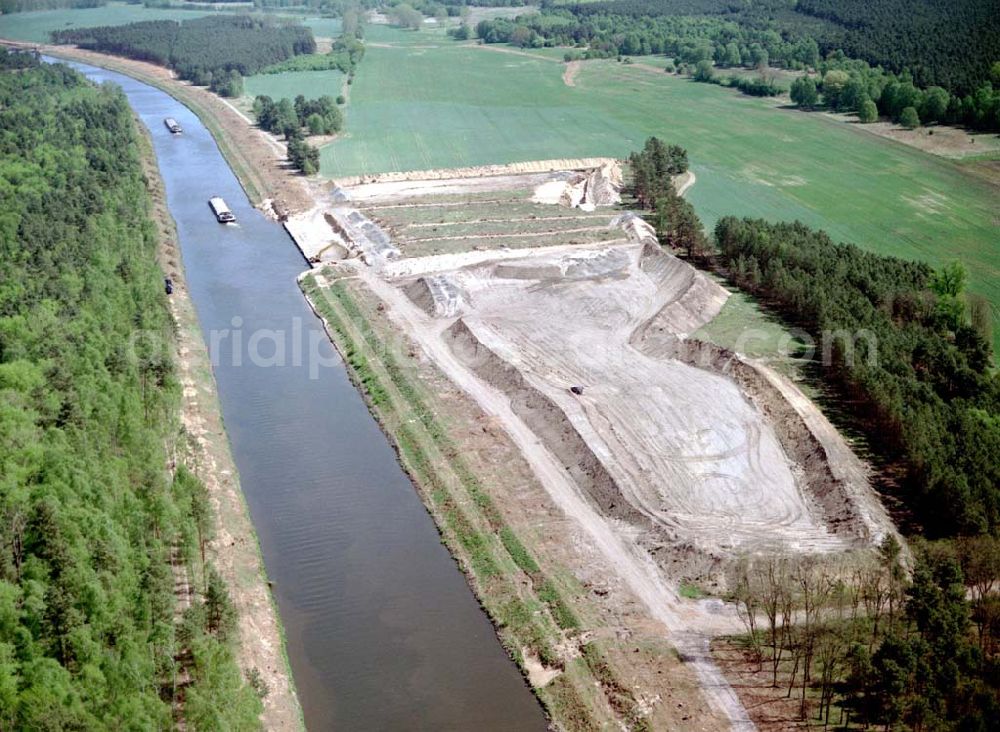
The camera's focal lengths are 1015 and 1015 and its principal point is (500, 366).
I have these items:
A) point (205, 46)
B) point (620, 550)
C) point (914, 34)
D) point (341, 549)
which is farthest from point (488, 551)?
point (205, 46)

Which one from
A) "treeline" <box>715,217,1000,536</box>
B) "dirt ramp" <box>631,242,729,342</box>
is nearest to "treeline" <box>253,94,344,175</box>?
"dirt ramp" <box>631,242,729,342</box>

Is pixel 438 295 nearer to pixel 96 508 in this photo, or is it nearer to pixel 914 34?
pixel 96 508

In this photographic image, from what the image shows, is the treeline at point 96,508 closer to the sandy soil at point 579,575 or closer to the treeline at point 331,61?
the sandy soil at point 579,575

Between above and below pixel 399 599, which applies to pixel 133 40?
above

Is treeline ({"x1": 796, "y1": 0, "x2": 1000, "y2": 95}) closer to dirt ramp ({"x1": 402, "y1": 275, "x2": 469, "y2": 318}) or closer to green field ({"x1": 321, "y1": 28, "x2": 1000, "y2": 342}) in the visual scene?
green field ({"x1": 321, "y1": 28, "x2": 1000, "y2": 342})

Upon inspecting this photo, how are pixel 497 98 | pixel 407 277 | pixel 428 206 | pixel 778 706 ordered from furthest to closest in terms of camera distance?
pixel 497 98
pixel 428 206
pixel 407 277
pixel 778 706

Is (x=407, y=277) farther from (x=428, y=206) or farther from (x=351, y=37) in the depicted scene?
(x=351, y=37)

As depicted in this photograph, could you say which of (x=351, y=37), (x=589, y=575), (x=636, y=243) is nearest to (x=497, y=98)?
(x=351, y=37)
